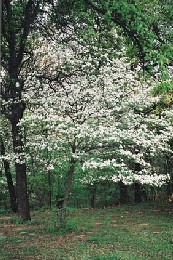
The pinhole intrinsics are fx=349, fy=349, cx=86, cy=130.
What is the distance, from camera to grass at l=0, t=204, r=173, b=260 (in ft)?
29.1

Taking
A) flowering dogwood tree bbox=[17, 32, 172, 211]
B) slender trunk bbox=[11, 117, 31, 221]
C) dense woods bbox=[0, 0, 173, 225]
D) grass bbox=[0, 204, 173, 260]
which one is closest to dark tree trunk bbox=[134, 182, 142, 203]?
grass bbox=[0, 204, 173, 260]

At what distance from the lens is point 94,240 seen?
35.6 feet

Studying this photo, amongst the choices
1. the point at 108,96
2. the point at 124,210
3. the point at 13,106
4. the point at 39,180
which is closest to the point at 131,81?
the point at 108,96

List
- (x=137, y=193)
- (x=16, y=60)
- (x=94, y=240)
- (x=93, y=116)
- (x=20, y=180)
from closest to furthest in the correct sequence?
(x=94, y=240) → (x=93, y=116) → (x=16, y=60) → (x=20, y=180) → (x=137, y=193)

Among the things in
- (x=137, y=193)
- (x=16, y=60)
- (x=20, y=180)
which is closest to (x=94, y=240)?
(x=20, y=180)

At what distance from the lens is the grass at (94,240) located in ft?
29.1

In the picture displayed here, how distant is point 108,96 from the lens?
38.1 ft

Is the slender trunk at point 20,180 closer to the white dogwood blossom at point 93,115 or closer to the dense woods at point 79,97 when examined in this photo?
the dense woods at point 79,97

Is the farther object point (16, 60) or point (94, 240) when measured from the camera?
point (16, 60)

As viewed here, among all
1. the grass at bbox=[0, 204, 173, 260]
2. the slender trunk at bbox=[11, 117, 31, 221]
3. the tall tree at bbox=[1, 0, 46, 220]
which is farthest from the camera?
the slender trunk at bbox=[11, 117, 31, 221]

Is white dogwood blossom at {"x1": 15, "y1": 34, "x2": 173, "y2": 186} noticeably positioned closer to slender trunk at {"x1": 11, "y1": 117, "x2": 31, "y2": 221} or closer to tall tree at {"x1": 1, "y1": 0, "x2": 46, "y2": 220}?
tall tree at {"x1": 1, "y1": 0, "x2": 46, "y2": 220}

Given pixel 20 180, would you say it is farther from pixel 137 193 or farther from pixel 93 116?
pixel 137 193

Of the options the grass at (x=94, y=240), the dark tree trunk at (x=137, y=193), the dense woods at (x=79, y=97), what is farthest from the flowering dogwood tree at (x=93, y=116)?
the dark tree trunk at (x=137, y=193)

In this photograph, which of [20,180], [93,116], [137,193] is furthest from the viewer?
[137,193]
